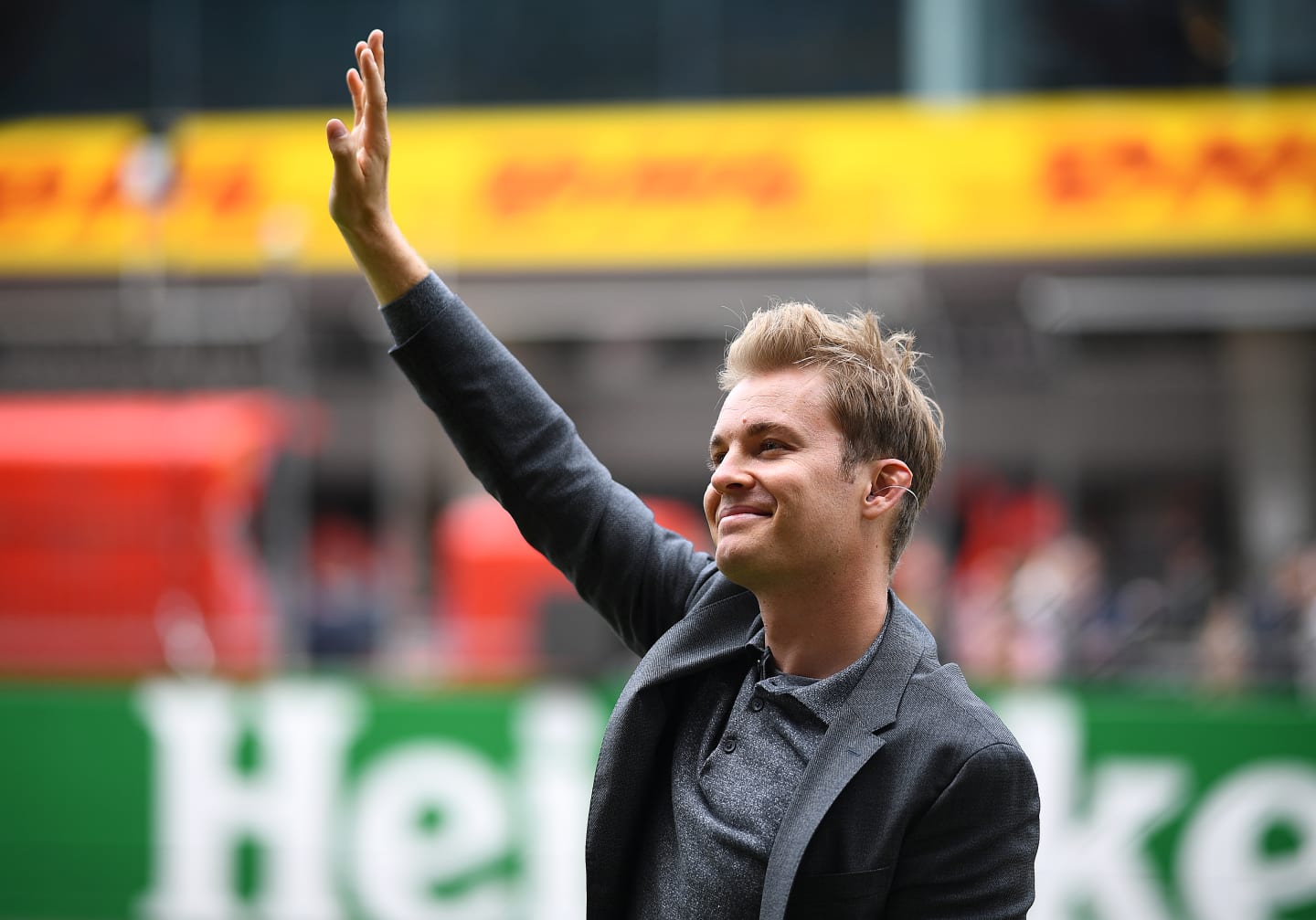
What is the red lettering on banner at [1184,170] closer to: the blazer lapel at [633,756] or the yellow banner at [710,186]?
the yellow banner at [710,186]

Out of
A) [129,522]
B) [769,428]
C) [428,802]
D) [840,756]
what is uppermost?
[769,428]

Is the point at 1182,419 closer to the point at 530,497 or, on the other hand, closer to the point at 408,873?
the point at 408,873

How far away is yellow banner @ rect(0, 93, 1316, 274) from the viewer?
1320 centimetres

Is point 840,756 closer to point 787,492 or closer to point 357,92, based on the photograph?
point 787,492

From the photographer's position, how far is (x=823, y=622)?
5.81ft

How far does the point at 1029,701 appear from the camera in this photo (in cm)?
599

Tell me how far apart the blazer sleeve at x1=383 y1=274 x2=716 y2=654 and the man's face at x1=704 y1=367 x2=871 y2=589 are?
0.26 meters

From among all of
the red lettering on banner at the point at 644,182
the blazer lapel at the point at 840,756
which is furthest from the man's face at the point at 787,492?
the red lettering on banner at the point at 644,182

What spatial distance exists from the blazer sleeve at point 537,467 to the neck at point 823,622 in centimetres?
25

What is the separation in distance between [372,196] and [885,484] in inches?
31.5

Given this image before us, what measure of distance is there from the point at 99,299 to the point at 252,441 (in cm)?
530

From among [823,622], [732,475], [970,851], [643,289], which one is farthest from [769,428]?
[643,289]

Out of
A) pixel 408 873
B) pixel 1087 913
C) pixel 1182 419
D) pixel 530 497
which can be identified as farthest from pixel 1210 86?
pixel 530 497

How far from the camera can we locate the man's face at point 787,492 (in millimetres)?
1708
